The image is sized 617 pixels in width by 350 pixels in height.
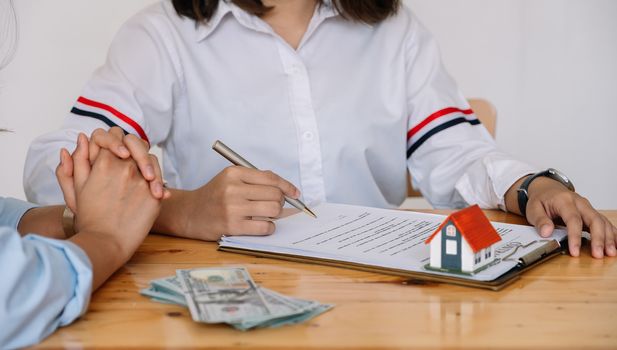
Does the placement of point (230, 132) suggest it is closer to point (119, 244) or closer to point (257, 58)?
point (257, 58)

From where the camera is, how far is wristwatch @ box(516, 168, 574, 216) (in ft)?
4.59

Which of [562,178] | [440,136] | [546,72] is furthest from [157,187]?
[546,72]

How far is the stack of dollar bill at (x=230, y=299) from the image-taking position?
0.86m

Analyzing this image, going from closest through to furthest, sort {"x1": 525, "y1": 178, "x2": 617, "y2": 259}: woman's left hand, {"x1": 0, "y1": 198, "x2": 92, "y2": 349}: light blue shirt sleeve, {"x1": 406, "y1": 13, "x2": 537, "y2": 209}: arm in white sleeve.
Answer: {"x1": 0, "y1": 198, "x2": 92, "y2": 349}: light blue shirt sleeve → {"x1": 525, "y1": 178, "x2": 617, "y2": 259}: woman's left hand → {"x1": 406, "y1": 13, "x2": 537, "y2": 209}: arm in white sleeve

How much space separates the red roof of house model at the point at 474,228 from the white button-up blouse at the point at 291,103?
0.62 metres

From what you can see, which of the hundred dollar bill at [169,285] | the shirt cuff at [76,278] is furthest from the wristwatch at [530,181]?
the shirt cuff at [76,278]

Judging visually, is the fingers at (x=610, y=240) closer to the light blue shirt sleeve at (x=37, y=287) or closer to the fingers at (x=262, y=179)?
the fingers at (x=262, y=179)

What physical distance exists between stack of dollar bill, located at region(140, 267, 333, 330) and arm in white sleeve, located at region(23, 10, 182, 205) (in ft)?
2.16

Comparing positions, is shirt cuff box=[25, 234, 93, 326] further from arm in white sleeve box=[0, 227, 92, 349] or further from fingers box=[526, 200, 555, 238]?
fingers box=[526, 200, 555, 238]

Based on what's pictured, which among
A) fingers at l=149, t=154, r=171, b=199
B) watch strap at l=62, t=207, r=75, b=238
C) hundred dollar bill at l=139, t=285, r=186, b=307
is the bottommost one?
hundred dollar bill at l=139, t=285, r=186, b=307

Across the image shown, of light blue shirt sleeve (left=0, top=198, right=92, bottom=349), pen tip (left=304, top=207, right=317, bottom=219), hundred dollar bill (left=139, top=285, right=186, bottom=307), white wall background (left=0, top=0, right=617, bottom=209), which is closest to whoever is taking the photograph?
light blue shirt sleeve (left=0, top=198, right=92, bottom=349)

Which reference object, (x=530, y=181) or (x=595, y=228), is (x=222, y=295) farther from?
(x=530, y=181)

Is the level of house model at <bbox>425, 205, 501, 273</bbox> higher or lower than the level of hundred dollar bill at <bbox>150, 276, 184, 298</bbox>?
higher

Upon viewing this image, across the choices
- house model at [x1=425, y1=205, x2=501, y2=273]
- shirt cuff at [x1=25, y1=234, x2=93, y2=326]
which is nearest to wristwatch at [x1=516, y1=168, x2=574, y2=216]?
house model at [x1=425, y1=205, x2=501, y2=273]
